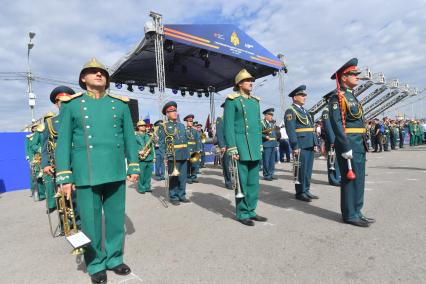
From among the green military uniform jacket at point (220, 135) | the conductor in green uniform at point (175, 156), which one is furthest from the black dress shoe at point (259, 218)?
the green military uniform jacket at point (220, 135)

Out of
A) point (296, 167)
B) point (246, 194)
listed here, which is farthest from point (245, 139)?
point (296, 167)

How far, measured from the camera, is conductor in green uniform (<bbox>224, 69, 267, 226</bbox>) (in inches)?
169

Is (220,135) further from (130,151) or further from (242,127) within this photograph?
(130,151)

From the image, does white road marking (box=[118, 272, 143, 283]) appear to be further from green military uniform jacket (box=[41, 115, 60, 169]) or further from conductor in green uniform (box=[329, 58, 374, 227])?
conductor in green uniform (box=[329, 58, 374, 227])

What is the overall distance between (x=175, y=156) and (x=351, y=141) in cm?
343

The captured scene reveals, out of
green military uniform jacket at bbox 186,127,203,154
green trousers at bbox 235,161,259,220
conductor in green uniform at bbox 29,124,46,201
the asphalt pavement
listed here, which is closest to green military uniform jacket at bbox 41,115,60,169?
the asphalt pavement

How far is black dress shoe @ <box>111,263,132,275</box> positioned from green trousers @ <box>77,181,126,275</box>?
36mm

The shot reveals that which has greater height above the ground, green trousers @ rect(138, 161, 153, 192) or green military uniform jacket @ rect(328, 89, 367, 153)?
green military uniform jacket @ rect(328, 89, 367, 153)

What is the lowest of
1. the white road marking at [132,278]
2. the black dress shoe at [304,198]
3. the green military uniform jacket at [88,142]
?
the white road marking at [132,278]

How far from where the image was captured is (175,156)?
20.4 feet

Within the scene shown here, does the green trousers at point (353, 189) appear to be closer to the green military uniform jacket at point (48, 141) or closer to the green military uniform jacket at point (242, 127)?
the green military uniform jacket at point (242, 127)

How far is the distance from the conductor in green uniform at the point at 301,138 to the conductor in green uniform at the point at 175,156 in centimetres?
218

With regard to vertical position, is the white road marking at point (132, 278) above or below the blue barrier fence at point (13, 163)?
below

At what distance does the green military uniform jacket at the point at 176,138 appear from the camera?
626 cm
